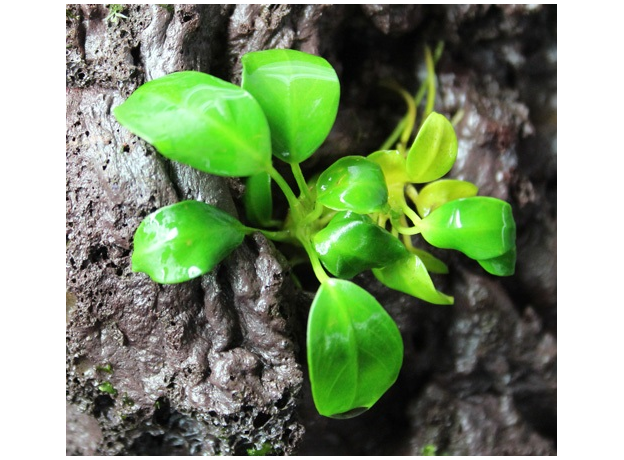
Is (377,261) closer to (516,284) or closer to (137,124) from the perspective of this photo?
(137,124)

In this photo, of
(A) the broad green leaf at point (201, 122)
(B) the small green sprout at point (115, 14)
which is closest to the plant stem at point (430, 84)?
(A) the broad green leaf at point (201, 122)

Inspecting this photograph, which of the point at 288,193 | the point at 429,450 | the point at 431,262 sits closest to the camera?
the point at 288,193

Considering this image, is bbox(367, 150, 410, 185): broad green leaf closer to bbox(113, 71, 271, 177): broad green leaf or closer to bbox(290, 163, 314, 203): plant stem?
bbox(290, 163, 314, 203): plant stem

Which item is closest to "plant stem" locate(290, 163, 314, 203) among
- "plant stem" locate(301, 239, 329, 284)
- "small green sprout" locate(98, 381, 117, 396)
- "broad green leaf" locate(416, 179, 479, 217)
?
"plant stem" locate(301, 239, 329, 284)

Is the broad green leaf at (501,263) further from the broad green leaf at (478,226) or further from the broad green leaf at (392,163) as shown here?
the broad green leaf at (392,163)

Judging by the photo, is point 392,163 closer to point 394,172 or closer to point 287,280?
point 394,172

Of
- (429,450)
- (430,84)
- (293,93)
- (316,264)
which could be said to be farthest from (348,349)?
(430,84)
